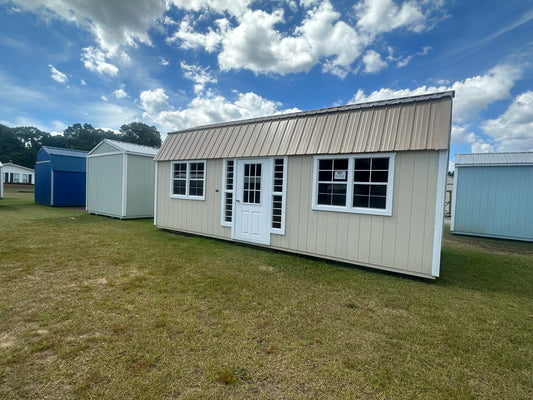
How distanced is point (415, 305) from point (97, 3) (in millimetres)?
10052

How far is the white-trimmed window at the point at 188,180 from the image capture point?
281 inches

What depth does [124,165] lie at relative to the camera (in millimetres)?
10031

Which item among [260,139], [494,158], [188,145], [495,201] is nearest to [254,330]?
[260,139]

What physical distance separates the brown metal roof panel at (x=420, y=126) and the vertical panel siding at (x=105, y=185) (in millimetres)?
10458

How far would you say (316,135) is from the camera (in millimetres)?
5285

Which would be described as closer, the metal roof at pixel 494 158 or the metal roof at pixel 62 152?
the metal roof at pixel 494 158

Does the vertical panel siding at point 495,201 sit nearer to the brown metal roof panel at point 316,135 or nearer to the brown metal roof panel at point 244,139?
the brown metal roof panel at point 316,135

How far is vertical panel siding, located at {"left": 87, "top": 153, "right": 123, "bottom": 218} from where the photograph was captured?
10344mm

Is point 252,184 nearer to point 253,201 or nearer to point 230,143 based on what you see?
point 253,201

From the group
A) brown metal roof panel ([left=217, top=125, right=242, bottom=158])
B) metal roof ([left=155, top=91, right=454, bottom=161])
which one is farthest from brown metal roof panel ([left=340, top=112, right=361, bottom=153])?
brown metal roof panel ([left=217, top=125, right=242, bottom=158])

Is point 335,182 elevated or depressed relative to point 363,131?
depressed

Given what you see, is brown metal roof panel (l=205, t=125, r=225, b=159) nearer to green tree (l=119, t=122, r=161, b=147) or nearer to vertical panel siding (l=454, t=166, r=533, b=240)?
vertical panel siding (l=454, t=166, r=533, b=240)

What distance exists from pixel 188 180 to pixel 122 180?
4.55 meters

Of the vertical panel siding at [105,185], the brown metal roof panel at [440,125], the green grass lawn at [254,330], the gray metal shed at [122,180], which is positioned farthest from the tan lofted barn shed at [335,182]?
the vertical panel siding at [105,185]
